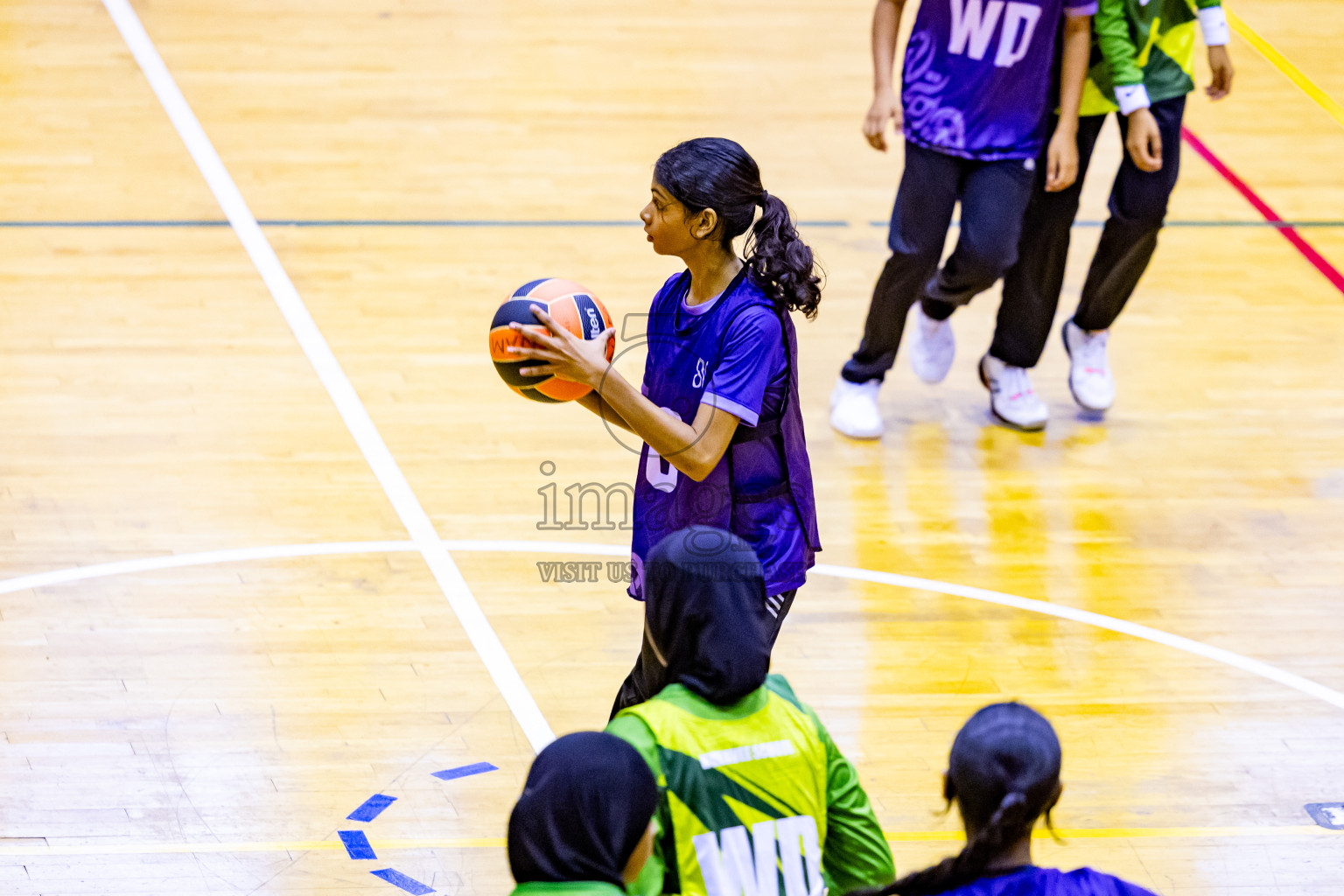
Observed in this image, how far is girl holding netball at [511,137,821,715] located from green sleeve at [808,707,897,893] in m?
0.54

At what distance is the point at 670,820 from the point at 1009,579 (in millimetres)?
2444

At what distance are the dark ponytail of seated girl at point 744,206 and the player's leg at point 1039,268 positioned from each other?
232 cm

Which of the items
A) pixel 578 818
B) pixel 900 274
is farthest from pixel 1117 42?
pixel 578 818

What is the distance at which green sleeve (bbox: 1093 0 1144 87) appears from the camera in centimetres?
448

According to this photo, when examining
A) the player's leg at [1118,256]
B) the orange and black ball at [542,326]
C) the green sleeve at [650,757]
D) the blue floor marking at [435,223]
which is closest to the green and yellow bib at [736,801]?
the green sleeve at [650,757]

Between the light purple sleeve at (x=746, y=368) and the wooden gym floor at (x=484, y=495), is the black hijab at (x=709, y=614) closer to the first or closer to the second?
the light purple sleeve at (x=746, y=368)

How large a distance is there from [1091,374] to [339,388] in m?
2.73

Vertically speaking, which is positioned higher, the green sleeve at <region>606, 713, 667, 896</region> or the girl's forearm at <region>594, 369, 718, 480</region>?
the girl's forearm at <region>594, 369, 718, 480</region>

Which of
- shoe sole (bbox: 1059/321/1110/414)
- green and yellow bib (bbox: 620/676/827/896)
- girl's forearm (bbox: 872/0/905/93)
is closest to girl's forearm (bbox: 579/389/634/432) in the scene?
green and yellow bib (bbox: 620/676/827/896)

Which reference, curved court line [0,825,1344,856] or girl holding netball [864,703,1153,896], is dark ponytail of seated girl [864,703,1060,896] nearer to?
girl holding netball [864,703,1153,896]

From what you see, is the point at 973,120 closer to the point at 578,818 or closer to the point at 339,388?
the point at 339,388

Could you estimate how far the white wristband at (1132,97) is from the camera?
4.50 m

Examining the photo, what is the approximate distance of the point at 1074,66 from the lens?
4.48m

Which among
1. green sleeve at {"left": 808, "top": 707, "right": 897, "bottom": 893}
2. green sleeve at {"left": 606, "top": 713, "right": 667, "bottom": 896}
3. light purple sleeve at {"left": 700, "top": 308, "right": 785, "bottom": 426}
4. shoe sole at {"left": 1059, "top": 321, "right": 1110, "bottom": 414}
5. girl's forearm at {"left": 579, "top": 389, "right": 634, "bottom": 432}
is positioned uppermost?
light purple sleeve at {"left": 700, "top": 308, "right": 785, "bottom": 426}
